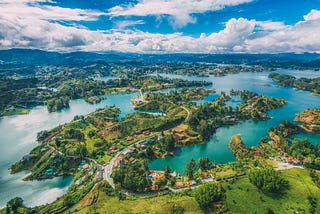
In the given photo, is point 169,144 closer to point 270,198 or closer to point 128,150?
point 128,150

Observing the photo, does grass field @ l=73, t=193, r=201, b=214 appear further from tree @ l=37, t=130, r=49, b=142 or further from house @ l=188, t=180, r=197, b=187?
tree @ l=37, t=130, r=49, b=142

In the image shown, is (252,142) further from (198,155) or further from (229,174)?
(229,174)

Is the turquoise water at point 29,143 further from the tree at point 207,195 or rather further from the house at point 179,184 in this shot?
the tree at point 207,195

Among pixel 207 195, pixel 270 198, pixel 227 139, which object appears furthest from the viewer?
pixel 227 139

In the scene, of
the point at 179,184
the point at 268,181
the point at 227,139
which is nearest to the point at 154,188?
the point at 179,184

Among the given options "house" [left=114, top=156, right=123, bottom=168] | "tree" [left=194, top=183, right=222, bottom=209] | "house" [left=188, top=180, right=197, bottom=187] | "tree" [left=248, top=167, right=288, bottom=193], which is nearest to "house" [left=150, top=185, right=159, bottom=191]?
"house" [left=188, top=180, right=197, bottom=187]

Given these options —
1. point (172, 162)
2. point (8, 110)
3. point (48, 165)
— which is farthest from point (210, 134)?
point (8, 110)
